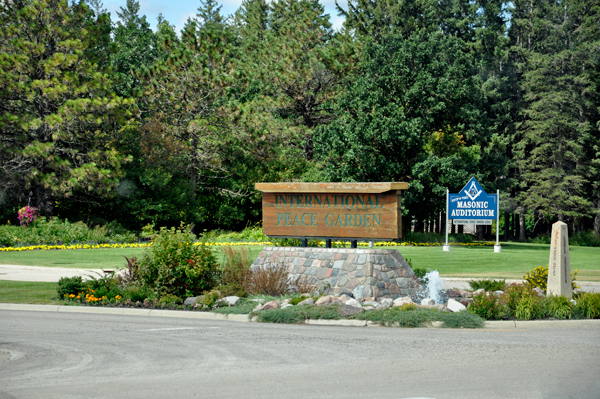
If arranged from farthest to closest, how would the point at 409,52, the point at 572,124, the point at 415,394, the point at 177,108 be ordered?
the point at 572,124
the point at 177,108
the point at 409,52
the point at 415,394

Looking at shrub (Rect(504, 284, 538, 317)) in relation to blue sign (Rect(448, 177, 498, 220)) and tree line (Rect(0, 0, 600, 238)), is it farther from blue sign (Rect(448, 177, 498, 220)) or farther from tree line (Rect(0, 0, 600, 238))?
tree line (Rect(0, 0, 600, 238))

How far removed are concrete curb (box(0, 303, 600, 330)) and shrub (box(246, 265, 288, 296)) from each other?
2.05 m

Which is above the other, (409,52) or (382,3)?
(382,3)

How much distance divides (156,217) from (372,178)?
1339 centimetres

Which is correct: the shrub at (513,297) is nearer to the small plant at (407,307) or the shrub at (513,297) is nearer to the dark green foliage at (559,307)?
the dark green foliage at (559,307)

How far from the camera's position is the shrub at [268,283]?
15125 millimetres

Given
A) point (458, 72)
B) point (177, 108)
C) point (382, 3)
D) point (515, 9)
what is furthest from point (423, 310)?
point (515, 9)

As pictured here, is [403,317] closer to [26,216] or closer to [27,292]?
[27,292]

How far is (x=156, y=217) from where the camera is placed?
1537 inches

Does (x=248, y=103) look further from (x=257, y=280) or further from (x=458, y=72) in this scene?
(x=257, y=280)

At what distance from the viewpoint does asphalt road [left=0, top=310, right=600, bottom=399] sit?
6.97 m

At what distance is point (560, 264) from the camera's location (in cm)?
1377

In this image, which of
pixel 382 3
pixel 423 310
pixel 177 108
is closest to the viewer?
pixel 423 310

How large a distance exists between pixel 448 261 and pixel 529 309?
43.7 feet
